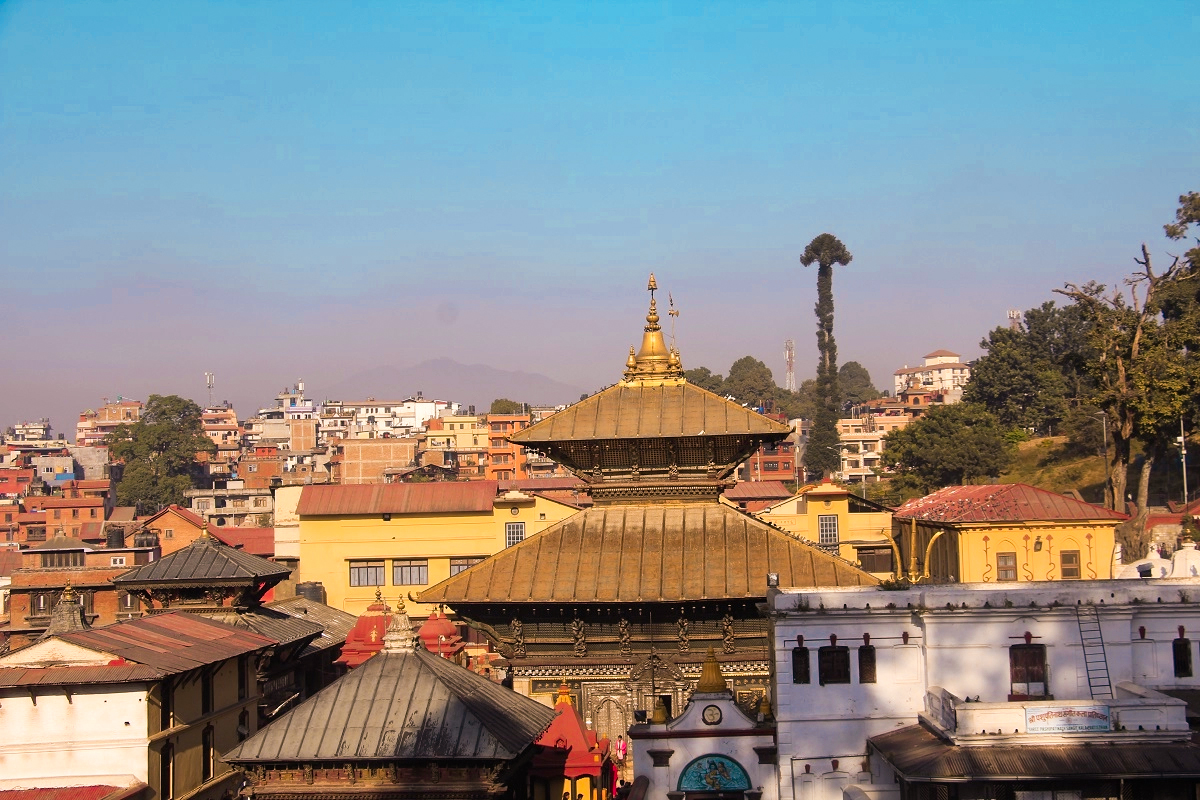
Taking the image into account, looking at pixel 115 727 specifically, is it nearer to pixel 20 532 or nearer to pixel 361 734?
pixel 361 734

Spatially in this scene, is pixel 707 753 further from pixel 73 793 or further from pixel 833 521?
pixel 833 521

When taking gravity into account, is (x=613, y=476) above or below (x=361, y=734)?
above

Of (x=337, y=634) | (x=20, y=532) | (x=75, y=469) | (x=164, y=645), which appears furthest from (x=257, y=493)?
(x=164, y=645)

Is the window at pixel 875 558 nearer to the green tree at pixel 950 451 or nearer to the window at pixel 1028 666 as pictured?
the window at pixel 1028 666

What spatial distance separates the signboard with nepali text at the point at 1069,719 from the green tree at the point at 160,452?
431ft

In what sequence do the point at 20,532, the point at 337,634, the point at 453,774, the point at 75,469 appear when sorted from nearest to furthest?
the point at 453,774
the point at 337,634
the point at 20,532
the point at 75,469

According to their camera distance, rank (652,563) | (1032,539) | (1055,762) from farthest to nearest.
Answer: (1032,539)
(652,563)
(1055,762)

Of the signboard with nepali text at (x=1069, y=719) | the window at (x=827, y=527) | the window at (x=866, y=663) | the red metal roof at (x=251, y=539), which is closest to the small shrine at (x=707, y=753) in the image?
the window at (x=866, y=663)

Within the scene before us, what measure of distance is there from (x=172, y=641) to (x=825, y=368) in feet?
428

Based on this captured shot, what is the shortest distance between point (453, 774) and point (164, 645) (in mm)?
12052

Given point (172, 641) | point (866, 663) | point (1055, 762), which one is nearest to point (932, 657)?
point (866, 663)

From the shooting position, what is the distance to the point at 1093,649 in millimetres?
24125

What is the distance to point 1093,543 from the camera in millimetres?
46094

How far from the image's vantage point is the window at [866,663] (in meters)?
24.6
